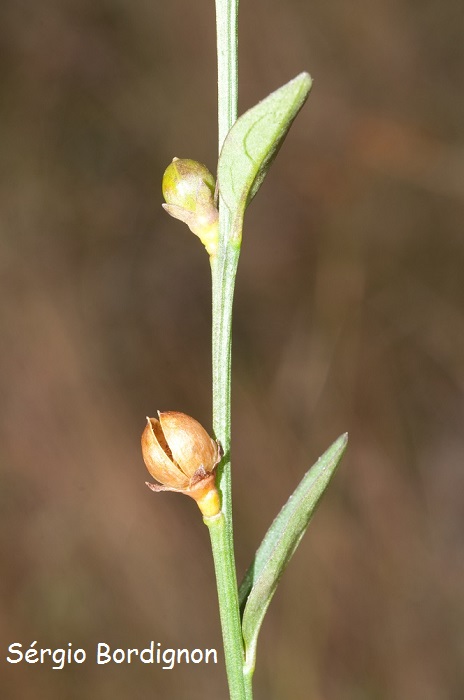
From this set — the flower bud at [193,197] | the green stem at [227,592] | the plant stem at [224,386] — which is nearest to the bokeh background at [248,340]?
the green stem at [227,592]

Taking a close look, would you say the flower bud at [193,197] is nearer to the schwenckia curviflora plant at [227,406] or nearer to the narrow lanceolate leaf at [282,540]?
the schwenckia curviflora plant at [227,406]

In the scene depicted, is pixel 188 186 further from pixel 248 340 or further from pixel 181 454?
pixel 248 340

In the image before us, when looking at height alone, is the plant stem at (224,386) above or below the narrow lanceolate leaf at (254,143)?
below

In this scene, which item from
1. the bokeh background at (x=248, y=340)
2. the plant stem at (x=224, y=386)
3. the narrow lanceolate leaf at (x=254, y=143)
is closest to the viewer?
the narrow lanceolate leaf at (x=254, y=143)

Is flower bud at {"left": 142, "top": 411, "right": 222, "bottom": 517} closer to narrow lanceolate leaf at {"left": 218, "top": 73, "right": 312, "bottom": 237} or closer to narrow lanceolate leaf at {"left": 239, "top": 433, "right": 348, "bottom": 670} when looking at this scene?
narrow lanceolate leaf at {"left": 239, "top": 433, "right": 348, "bottom": 670}

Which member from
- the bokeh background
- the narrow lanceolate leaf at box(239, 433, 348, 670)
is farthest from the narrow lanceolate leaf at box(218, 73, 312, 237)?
the bokeh background

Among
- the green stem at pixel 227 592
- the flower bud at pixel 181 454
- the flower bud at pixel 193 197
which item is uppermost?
the flower bud at pixel 193 197

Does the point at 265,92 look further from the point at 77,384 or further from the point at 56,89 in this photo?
the point at 77,384
